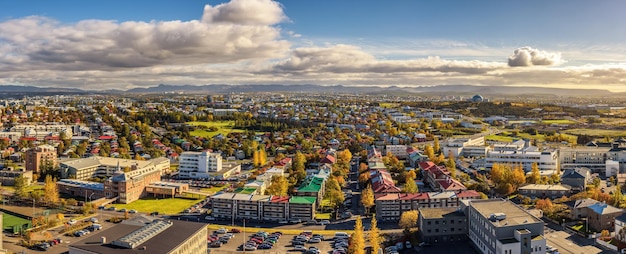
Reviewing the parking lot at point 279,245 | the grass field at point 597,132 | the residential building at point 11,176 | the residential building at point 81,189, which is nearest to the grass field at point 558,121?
the grass field at point 597,132

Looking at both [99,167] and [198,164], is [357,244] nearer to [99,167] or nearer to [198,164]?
[198,164]

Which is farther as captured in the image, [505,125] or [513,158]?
[505,125]

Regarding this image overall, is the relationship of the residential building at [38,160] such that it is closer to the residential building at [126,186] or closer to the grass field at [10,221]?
the residential building at [126,186]

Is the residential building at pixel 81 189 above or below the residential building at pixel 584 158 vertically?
below

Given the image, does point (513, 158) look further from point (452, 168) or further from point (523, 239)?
point (523, 239)

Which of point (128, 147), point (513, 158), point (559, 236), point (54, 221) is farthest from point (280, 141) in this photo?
A: point (559, 236)

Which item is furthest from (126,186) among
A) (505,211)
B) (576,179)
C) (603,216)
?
(576,179)
